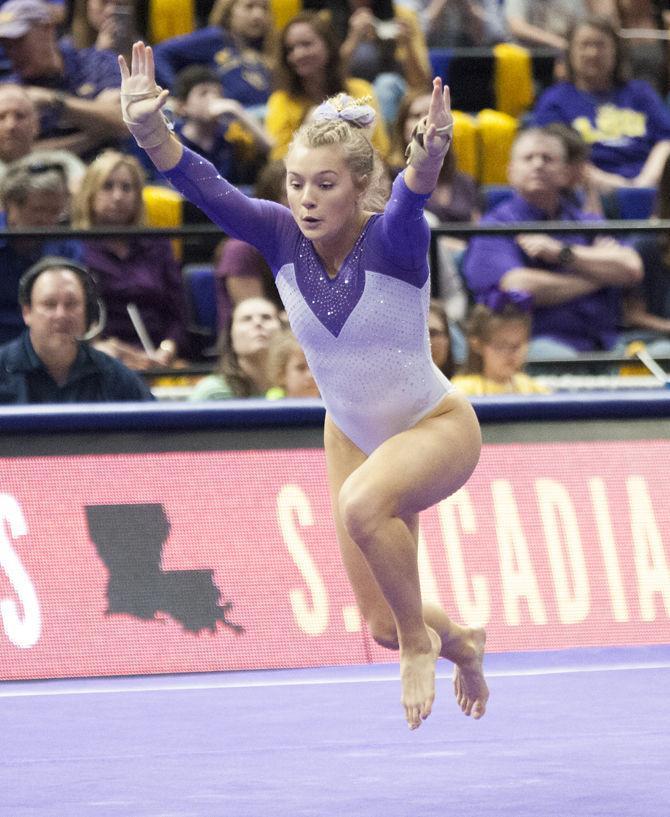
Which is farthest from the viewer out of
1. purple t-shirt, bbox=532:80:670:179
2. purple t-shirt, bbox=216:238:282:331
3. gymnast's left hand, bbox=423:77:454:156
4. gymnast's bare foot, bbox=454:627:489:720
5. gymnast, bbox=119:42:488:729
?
purple t-shirt, bbox=532:80:670:179

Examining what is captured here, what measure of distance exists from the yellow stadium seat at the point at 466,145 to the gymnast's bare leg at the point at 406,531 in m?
4.45

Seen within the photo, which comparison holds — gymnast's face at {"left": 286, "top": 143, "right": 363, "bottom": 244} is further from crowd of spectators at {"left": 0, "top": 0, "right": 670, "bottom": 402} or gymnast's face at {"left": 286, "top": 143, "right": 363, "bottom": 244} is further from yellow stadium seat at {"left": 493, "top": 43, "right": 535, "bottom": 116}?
yellow stadium seat at {"left": 493, "top": 43, "right": 535, "bottom": 116}

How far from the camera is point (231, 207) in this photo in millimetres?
3936

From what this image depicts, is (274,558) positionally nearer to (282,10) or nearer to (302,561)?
(302,561)

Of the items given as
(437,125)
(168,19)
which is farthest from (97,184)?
(437,125)

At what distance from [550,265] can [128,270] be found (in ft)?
6.06

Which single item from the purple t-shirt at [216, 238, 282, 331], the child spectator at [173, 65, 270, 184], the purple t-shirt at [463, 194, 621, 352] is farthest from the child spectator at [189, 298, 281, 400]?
the child spectator at [173, 65, 270, 184]

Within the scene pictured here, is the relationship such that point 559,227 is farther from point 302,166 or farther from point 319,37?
point 302,166

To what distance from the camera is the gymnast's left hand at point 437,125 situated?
142 inches

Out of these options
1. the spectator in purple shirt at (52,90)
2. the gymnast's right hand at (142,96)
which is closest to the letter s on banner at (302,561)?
the gymnast's right hand at (142,96)

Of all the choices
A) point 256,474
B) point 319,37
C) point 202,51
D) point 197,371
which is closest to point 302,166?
point 256,474

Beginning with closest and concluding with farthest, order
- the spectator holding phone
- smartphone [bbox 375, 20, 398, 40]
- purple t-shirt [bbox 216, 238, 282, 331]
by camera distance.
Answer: purple t-shirt [bbox 216, 238, 282, 331] < the spectator holding phone < smartphone [bbox 375, 20, 398, 40]

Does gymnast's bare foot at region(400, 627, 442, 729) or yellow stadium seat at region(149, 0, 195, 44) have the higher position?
yellow stadium seat at region(149, 0, 195, 44)

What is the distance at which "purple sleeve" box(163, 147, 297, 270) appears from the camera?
3906mm
